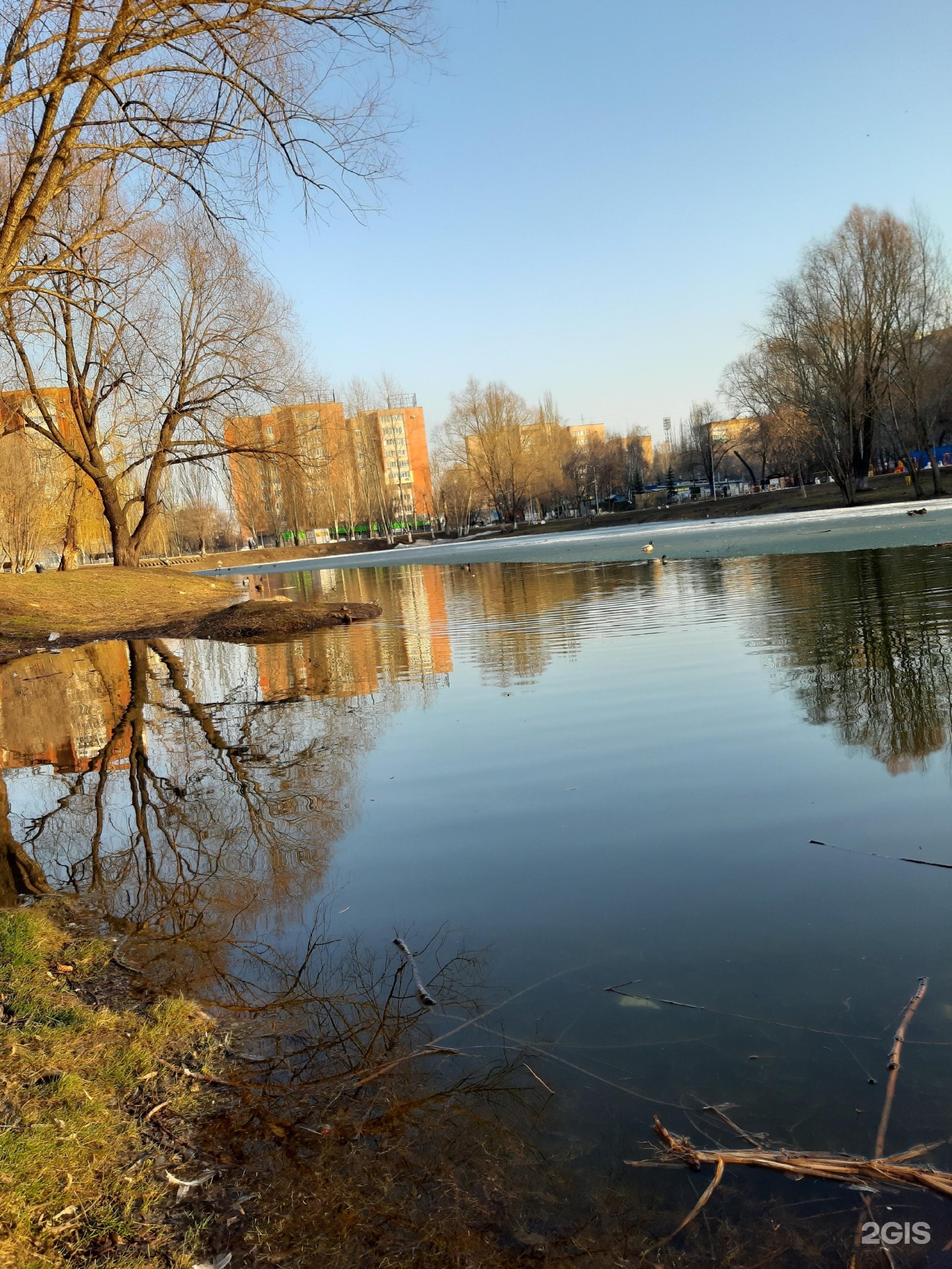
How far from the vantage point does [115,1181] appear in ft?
8.45

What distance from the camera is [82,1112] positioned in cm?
286

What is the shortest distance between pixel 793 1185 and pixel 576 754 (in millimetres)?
4532

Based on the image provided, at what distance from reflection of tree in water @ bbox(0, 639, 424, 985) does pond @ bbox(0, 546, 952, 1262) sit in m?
0.03

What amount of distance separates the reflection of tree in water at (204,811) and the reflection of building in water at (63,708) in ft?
0.57

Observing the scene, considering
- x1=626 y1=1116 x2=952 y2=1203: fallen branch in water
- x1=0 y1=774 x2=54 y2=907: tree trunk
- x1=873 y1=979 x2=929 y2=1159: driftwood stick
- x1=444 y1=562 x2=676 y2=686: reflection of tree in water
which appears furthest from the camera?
x1=444 y1=562 x2=676 y2=686: reflection of tree in water

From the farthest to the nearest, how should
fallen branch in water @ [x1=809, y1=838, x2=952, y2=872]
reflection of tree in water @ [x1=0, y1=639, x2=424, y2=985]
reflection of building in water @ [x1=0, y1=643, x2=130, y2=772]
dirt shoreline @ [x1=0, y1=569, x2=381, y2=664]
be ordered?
dirt shoreline @ [x1=0, y1=569, x2=381, y2=664] < reflection of building in water @ [x1=0, y1=643, x2=130, y2=772] < reflection of tree in water @ [x1=0, y1=639, x2=424, y2=985] < fallen branch in water @ [x1=809, y1=838, x2=952, y2=872]

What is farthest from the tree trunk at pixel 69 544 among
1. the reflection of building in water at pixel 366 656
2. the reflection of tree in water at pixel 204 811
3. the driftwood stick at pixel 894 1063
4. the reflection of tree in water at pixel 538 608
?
the driftwood stick at pixel 894 1063

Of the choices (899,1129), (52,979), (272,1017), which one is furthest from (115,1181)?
(899,1129)

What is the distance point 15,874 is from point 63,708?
6.45m

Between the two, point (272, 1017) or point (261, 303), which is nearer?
point (272, 1017)

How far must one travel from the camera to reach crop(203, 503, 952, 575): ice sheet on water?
2878cm

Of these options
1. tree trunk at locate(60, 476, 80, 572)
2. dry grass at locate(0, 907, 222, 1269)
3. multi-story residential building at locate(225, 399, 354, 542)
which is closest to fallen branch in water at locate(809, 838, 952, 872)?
dry grass at locate(0, 907, 222, 1269)

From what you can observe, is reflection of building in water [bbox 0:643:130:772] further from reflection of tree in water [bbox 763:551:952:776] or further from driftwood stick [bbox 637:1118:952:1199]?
driftwood stick [bbox 637:1118:952:1199]

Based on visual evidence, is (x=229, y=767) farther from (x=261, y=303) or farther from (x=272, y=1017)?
(x=261, y=303)
